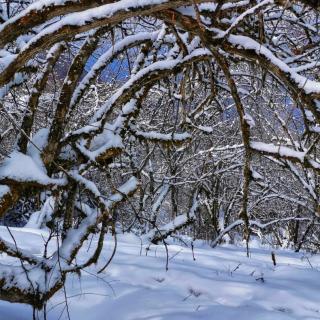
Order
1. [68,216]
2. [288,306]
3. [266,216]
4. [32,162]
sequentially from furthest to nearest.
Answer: [266,216], [288,306], [68,216], [32,162]

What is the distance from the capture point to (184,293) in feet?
10.0

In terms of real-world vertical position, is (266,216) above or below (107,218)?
above

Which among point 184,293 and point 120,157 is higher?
point 120,157

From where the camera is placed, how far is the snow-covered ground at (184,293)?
265cm

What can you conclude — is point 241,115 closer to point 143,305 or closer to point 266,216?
point 143,305

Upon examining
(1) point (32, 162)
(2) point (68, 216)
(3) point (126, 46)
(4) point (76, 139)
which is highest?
(3) point (126, 46)

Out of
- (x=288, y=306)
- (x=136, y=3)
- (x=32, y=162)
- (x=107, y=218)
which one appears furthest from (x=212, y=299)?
(x=136, y=3)

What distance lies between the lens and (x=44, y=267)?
8.13ft

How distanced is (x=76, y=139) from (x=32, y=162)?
0.43 m

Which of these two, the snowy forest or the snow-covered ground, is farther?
the snow-covered ground

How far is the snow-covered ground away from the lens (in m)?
2.65

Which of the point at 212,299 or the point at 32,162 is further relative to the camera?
the point at 212,299

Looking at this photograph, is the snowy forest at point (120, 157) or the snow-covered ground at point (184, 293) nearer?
the snowy forest at point (120, 157)

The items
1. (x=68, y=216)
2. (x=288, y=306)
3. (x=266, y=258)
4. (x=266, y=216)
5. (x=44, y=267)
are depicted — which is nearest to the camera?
(x=44, y=267)
